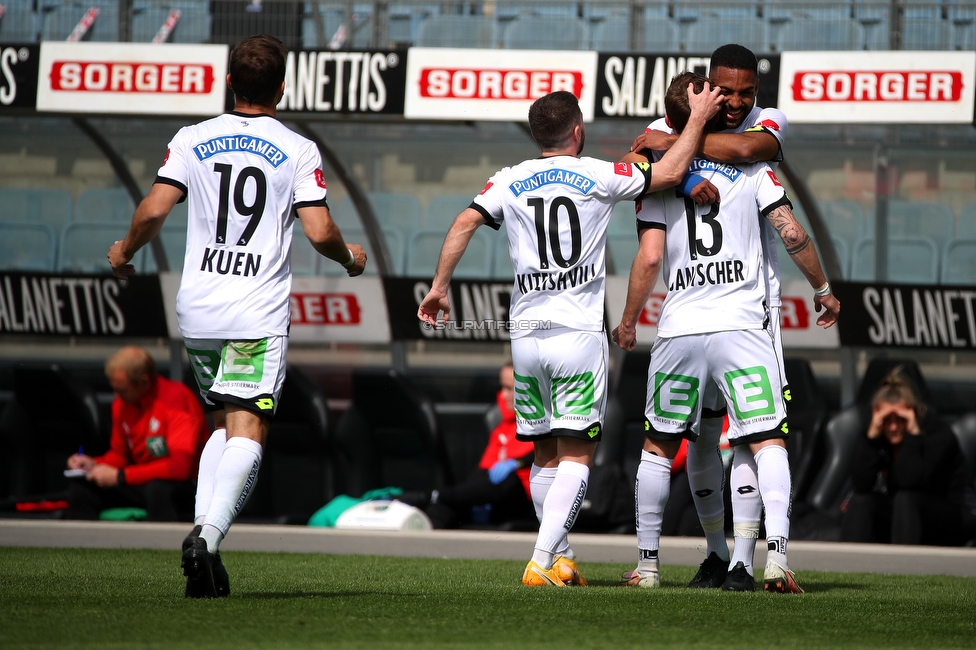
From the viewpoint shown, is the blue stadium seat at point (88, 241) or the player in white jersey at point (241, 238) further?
the blue stadium seat at point (88, 241)

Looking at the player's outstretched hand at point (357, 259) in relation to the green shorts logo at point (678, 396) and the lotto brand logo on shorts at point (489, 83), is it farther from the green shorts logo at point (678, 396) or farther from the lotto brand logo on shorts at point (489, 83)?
the lotto brand logo on shorts at point (489, 83)

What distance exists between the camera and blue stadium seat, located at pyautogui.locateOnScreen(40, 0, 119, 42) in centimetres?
902

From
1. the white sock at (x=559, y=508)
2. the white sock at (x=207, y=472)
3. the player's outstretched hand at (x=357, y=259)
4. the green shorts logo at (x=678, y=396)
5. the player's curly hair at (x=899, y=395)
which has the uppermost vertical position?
the player's outstretched hand at (x=357, y=259)

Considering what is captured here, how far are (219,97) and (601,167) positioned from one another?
12.5ft

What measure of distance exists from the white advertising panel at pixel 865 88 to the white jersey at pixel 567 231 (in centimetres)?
301

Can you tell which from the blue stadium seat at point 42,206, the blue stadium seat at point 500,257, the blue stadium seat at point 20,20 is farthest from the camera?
the blue stadium seat at point 500,257

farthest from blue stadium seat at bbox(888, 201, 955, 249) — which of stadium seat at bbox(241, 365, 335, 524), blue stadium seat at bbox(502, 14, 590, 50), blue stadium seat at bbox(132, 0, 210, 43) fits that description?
blue stadium seat at bbox(132, 0, 210, 43)

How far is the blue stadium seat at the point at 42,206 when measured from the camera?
11.0 meters

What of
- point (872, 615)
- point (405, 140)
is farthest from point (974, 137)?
point (872, 615)

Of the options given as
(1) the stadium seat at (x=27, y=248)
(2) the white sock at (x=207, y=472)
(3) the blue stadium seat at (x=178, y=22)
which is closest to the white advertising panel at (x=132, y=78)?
(3) the blue stadium seat at (x=178, y=22)

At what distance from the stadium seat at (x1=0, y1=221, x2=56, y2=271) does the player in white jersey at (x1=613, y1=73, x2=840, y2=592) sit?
22.9ft

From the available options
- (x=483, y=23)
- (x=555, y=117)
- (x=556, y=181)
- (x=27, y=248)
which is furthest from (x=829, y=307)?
(x=27, y=248)

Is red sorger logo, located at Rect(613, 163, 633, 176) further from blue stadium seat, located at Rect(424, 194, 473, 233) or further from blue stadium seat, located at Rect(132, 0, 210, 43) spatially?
blue stadium seat, located at Rect(424, 194, 473, 233)

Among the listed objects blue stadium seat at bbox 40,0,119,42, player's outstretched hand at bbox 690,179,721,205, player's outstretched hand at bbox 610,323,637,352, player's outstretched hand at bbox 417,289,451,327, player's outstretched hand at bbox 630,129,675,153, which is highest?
blue stadium seat at bbox 40,0,119,42
